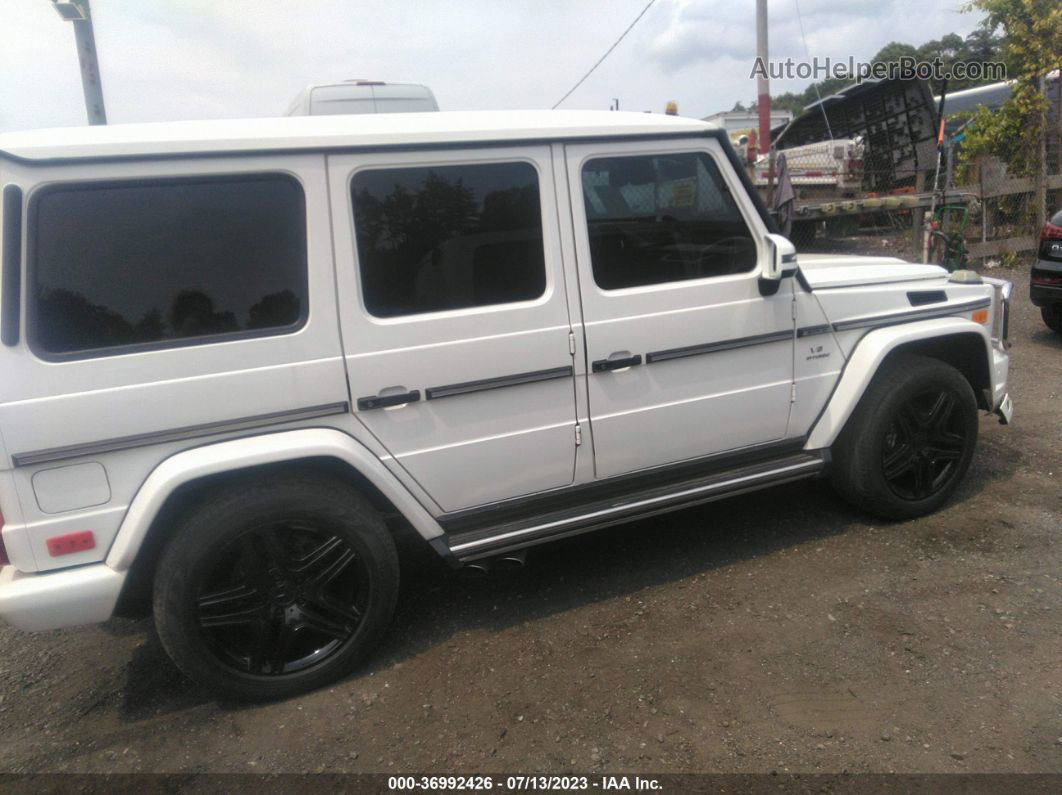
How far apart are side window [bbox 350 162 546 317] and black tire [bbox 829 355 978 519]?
1.83 meters

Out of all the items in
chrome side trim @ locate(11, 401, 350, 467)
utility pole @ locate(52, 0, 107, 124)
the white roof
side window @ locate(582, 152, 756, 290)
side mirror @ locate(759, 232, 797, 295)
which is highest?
utility pole @ locate(52, 0, 107, 124)

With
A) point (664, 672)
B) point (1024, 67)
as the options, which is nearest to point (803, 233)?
point (1024, 67)

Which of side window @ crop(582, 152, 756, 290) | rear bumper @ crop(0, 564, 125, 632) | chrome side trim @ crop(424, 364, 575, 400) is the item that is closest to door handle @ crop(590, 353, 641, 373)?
chrome side trim @ crop(424, 364, 575, 400)

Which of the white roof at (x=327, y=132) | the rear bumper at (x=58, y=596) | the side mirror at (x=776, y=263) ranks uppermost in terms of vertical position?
the white roof at (x=327, y=132)

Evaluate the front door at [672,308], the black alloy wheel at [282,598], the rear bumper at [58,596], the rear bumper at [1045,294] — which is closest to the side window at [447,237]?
the front door at [672,308]

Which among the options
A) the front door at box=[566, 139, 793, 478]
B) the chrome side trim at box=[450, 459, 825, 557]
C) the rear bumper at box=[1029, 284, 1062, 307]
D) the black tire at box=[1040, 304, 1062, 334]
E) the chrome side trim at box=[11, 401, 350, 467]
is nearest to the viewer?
the chrome side trim at box=[11, 401, 350, 467]

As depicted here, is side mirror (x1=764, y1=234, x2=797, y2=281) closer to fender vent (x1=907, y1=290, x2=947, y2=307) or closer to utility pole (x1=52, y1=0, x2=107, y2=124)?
fender vent (x1=907, y1=290, x2=947, y2=307)

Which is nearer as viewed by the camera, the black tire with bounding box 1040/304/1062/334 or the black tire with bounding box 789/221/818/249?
the black tire with bounding box 1040/304/1062/334

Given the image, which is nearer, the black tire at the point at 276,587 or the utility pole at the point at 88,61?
the black tire at the point at 276,587

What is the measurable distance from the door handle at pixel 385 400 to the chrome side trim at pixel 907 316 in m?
2.08

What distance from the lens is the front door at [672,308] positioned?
315 centimetres

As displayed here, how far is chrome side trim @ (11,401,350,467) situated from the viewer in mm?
2404

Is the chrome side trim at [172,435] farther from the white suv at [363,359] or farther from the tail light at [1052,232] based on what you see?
the tail light at [1052,232]

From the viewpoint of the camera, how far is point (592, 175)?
3133 millimetres
